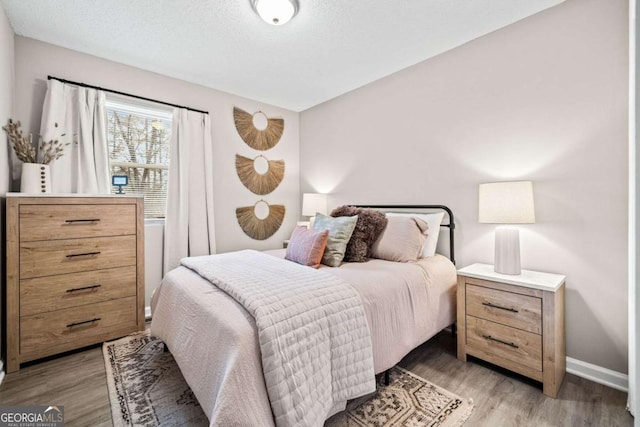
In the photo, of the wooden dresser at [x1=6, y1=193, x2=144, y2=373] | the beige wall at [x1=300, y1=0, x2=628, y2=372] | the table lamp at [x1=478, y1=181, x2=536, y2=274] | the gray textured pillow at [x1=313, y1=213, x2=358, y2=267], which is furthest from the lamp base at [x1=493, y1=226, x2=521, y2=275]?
the wooden dresser at [x1=6, y1=193, x2=144, y2=373]

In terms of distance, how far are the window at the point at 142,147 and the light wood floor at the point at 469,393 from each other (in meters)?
1.57

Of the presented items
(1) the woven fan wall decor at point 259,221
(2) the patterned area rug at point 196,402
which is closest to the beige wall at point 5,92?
(2) the patterned area rug at point 196,402

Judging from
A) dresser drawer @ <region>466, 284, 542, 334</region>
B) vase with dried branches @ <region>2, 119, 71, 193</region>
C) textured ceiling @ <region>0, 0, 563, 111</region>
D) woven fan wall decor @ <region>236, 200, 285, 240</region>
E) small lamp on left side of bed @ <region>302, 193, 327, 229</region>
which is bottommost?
dresser drawer @ <region>466, 284, 542, 334</region>

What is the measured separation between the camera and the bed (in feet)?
3.56

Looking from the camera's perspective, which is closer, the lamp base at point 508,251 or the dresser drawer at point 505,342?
the dresser drawer at point 505,342

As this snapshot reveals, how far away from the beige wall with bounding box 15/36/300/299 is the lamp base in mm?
2739

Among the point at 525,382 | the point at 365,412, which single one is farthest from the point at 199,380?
the point at 525,382

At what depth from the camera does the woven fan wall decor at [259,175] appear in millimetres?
3551

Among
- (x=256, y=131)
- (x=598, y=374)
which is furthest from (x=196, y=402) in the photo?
(x=256, y=131)

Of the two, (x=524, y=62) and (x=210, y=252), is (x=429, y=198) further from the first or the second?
(x=210, y=252)

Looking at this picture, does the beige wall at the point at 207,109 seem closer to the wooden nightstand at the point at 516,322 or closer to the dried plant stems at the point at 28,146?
the dried plant stems at the point at 28,146

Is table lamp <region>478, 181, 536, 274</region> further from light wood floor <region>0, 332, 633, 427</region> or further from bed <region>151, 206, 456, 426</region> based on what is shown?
light wood floor <region>0, 332, 633, 427</region>

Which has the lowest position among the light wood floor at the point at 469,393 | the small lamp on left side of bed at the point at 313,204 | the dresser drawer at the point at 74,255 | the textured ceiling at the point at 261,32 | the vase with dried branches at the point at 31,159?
the light wood floor at the point at 469,393

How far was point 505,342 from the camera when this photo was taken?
179 centimetres
